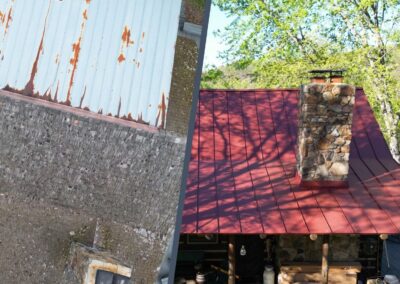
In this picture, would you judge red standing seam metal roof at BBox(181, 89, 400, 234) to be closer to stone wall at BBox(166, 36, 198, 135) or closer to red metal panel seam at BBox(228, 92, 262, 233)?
red metal panel seam at BBox(228, 92, 262, 233)

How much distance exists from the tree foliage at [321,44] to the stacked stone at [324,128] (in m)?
7.21

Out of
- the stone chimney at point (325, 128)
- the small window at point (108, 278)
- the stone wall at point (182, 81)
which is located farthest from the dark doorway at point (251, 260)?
the stone wall at point (182, 81)

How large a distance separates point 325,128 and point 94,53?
221 inches

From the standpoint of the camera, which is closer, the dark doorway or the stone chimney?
the stone chimney

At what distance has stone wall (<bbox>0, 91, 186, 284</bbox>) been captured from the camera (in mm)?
1733

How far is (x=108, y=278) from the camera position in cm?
176

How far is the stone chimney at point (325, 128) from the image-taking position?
22.2 ft

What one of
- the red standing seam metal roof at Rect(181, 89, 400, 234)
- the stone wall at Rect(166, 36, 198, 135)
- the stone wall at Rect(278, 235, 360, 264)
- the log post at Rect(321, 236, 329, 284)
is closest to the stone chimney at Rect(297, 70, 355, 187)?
the red standing seam metal roof at Rect(181, 89, 400, 234)

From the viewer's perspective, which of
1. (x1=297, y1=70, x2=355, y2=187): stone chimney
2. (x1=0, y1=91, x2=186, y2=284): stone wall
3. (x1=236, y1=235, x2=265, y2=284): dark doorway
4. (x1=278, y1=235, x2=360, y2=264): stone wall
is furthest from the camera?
(x1=236, y1=235, x2=265, y2=284): dark doorway

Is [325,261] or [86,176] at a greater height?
[86,176]

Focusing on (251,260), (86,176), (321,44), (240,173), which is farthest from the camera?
(321,44)

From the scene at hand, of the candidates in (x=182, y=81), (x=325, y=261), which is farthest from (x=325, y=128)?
(x=182, y=81)

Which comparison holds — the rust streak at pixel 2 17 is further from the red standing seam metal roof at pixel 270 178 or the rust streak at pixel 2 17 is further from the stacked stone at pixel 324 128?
the stacked stone at pixel 324 128

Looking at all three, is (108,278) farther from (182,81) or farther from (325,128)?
(325,128)
